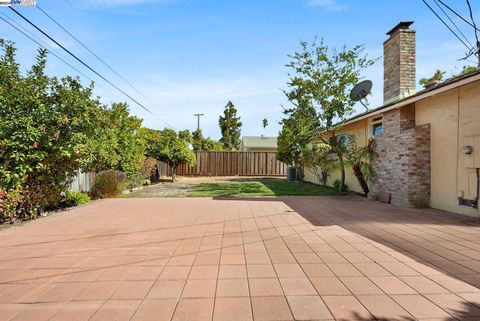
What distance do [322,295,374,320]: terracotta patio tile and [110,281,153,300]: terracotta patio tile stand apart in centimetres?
173

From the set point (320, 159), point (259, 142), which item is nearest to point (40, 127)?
point (320, 159)

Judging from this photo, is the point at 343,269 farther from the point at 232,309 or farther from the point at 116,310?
the point at 116,310

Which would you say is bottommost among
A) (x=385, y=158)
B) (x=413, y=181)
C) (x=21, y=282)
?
(x=21, y=282)

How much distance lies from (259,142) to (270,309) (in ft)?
104

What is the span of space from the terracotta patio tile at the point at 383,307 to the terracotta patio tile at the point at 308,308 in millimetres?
378

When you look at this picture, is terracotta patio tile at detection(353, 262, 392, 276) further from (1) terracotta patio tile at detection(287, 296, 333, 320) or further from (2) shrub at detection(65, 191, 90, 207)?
(2) shrub at detection(65, 191, 90, 207)

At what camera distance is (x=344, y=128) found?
13406 mm

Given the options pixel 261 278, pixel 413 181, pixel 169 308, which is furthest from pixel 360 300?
pixel 413 181

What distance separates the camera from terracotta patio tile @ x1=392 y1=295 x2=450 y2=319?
2444 mm

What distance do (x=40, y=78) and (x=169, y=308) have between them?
21.7ft

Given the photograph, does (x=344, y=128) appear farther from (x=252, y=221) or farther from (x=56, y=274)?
(x=56, y=274)

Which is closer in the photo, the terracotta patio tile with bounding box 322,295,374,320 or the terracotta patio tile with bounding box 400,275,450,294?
the terracotta patio tile with bounding box 322,295,374,320

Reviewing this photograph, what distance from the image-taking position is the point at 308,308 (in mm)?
2594

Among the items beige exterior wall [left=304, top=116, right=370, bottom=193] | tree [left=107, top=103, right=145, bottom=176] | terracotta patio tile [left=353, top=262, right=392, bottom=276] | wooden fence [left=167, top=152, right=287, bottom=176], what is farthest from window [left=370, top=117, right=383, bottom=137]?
wooden fence [left=167, top=152, right=287, bottom=176]
